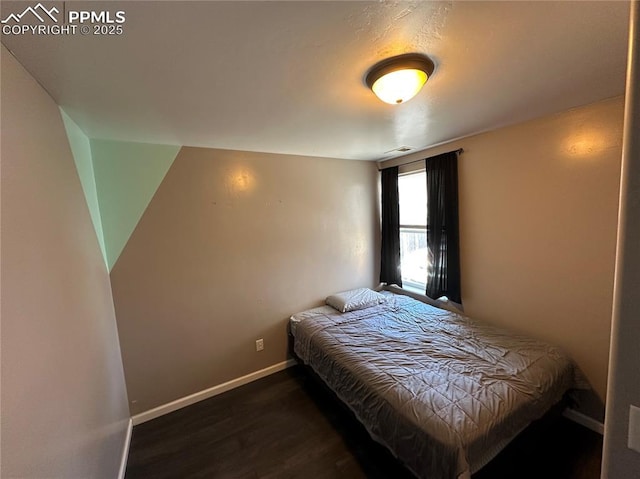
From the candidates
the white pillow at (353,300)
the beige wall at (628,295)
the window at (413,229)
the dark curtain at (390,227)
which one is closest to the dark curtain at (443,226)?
the window at (413,229)

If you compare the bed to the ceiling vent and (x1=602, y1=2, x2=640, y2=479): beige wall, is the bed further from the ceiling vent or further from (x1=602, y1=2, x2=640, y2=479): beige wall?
the ceiling vent

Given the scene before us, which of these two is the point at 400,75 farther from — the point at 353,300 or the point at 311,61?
the point at 353,300

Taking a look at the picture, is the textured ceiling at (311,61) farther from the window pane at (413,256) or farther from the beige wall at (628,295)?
the window pane at (413,256)

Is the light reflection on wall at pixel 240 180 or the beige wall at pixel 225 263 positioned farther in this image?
the light reflection on wall at pixel 240 180

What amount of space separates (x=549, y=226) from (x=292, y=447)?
2.65 m

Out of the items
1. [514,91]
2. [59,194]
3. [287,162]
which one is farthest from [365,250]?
[59,194]

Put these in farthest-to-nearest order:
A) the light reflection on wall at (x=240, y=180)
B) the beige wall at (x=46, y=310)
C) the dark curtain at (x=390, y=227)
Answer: the dark curtain at (x=390, y=227) < the light reflection on wall at (x=240, y=180) < the beige wall at (x=46, y=310)

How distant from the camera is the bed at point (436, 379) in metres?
1.34

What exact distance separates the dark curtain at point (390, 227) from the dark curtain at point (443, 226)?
20.3 inches

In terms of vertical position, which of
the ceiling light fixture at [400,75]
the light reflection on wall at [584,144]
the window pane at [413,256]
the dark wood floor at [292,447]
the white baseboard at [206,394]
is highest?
the ceiling light fixture at [400,75]

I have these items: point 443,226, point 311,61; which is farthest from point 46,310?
point 443,226

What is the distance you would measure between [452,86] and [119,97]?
6.12 ft

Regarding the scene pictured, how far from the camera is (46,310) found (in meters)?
1.02

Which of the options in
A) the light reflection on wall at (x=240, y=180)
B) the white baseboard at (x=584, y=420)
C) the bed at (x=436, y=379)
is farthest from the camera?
the light reflection on wall at (x=240, y=180)
